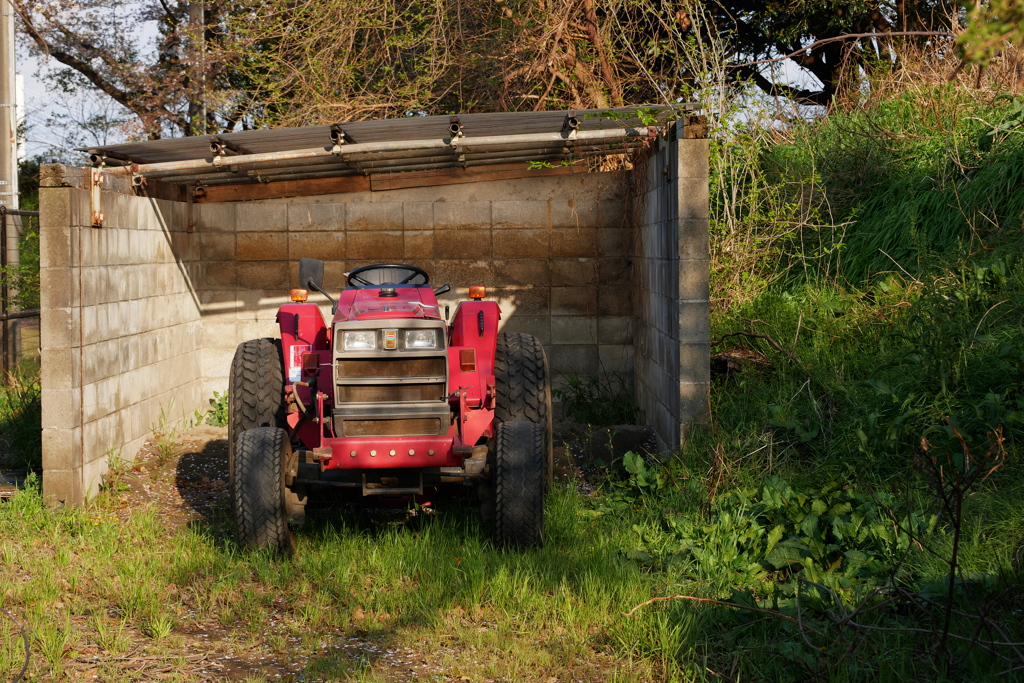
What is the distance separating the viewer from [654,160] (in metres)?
6.54

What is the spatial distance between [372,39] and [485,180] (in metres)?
3.21

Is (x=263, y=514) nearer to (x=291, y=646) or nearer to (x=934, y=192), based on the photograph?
(x=291, y=646)

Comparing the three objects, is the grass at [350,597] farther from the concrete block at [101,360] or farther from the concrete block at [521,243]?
the concrete block at [521,243]

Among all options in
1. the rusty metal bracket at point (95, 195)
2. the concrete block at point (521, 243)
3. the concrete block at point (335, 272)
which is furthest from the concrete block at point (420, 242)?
the rusty metal bracket at point (95, 195)

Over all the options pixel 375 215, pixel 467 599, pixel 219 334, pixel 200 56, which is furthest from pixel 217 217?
pixel 200 56

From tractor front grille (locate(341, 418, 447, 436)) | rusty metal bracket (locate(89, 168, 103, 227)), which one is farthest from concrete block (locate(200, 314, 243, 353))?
tractor front grille (locate(341, 418, 447, 436))

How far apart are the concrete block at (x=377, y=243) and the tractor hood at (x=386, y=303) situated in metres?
2.54

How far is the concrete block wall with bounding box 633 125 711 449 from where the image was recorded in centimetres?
555

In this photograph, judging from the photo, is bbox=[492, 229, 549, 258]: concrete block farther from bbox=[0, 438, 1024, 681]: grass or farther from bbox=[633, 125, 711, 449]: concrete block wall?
bbox=[0, 438, 1024, 681]: grass

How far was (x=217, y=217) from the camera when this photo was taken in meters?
8.15

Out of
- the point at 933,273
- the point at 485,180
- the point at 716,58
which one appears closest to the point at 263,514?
the point at 485,180

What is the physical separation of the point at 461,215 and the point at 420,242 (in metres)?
0.42

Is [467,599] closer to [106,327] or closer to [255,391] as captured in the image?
[255,391]

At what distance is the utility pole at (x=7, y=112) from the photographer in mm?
8977
